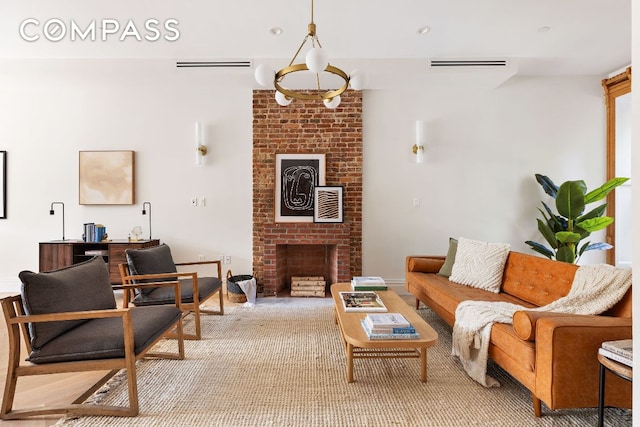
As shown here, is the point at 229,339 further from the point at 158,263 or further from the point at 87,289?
the point at 87,289

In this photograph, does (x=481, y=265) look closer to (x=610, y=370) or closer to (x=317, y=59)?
(x=610, y=370)

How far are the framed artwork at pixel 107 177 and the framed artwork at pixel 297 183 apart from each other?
1.96 meters

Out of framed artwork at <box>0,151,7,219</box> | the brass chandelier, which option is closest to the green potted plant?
the brass chandelier

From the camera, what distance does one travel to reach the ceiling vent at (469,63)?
4.27 meters

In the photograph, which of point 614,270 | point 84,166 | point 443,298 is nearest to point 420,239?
point 443,298

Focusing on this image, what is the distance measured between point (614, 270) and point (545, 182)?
2.82m

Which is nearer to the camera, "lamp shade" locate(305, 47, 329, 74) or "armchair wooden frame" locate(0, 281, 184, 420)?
"armchair wooden frame" locate(0, 281, 184, 420)

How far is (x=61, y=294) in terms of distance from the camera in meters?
2.00

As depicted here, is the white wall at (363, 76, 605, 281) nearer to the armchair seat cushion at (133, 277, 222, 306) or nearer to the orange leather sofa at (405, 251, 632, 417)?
the armchair seat cushion at (133, 277, 222, 306)

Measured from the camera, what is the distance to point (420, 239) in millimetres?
4922

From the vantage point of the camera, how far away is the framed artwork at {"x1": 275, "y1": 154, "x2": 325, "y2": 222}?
484 cm

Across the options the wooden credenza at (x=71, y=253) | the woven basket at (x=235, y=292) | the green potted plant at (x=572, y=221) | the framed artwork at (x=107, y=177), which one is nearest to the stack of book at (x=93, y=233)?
the wooden credenza at (x=71, y=253)

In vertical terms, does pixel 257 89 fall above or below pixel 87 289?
above

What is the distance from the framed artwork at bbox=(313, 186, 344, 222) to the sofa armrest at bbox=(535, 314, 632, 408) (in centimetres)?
317
